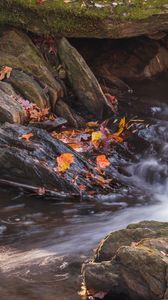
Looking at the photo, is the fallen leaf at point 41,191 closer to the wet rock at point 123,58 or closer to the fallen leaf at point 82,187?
the fallen leaf at point 82,187

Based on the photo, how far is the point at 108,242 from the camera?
3752 mm

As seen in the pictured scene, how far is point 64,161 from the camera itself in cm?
652

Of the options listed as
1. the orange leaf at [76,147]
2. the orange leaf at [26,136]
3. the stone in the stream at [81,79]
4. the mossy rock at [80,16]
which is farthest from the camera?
the stone in the stream at [81,79]

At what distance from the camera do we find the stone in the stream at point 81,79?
8680 millimetres

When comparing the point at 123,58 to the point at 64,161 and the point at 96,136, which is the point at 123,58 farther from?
the point at 64,161

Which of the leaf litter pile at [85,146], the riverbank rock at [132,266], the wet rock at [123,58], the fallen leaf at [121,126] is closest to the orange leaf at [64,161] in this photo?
the leaf litter pile at [85,146]

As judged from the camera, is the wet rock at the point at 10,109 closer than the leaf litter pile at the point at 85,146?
No

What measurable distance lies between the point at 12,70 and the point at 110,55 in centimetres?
308

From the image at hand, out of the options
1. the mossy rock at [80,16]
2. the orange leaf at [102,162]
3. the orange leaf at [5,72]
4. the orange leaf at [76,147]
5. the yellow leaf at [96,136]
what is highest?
the mossy rock at [80,16]

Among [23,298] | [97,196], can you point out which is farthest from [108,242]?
[97,196]

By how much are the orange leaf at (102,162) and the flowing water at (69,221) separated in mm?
171

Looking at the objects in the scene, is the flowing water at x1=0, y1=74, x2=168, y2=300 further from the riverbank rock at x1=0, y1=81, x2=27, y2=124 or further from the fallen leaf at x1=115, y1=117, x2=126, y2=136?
the riverbank rock at x1=0, y1=81, x2=27, y2=124

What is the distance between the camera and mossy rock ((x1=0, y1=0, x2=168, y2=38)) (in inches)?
324

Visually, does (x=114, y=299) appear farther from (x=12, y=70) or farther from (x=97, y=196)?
(x=12, y=70)
